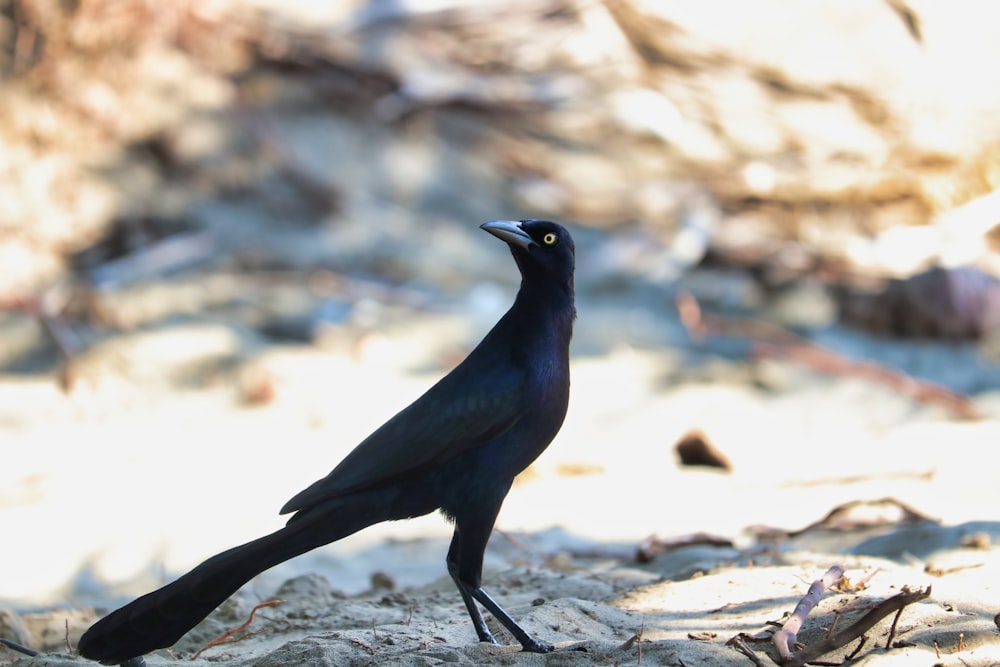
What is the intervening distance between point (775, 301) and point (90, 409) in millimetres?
4370

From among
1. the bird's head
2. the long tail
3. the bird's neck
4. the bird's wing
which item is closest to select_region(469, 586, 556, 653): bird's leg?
the bird's wing

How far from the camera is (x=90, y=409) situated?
21.3 feet

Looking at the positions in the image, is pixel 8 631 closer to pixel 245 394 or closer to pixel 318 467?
pixel 318 467

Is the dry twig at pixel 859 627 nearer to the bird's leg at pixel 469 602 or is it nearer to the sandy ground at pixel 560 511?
the sandy ground at pixel 560 511

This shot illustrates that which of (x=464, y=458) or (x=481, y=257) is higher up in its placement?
(x=464, y=458)

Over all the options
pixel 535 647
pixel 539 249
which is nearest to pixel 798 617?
pixel 535 647

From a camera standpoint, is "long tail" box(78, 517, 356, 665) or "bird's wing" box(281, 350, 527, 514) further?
"bird's wing" box(281, 350, 527, 514)

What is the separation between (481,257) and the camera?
844cm

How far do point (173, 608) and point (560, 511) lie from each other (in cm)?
259

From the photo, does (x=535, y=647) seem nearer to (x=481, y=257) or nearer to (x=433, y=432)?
(x=433, y=432)

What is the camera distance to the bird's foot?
116 inches

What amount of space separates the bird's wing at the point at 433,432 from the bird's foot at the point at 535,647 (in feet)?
1.67

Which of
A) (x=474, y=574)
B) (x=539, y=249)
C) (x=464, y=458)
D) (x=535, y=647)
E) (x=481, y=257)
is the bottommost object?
(x=481, y=257)

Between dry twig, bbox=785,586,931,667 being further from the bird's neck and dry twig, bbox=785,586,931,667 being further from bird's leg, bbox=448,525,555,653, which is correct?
the bird's neck
